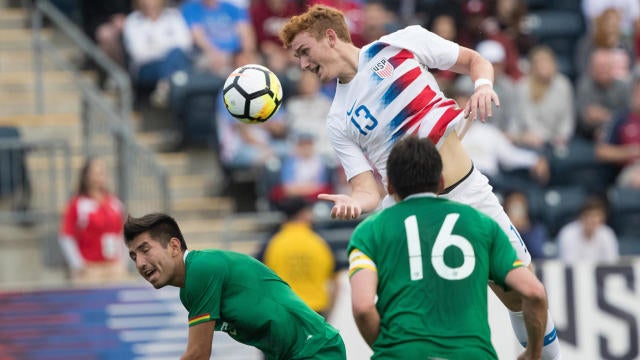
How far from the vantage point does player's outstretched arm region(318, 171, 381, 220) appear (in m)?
7.89

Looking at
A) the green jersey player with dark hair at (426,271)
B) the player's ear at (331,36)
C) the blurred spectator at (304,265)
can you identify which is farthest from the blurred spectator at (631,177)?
the green jersey player with dark hair at (426,271)

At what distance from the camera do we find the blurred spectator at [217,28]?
16469 millimetres

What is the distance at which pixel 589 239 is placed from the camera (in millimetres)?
14812

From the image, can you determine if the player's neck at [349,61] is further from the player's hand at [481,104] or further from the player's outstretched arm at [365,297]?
the player's outstretched arm at [365,297]

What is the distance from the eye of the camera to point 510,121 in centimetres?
1636

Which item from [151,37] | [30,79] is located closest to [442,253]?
[151,37]

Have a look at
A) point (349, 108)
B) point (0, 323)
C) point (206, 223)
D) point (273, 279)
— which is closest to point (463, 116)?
point (349, 108)

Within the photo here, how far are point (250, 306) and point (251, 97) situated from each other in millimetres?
1690

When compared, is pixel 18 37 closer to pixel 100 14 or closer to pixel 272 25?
pixel 100 14

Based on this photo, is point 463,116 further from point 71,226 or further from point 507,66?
point 507,66

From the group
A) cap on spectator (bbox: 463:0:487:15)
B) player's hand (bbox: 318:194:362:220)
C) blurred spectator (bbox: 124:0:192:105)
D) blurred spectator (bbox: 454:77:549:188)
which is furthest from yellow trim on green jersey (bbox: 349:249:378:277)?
cap on spectator (bbox: 463:0:487:15)

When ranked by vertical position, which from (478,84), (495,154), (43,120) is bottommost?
(495,154)

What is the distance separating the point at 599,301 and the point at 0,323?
5.63 metres

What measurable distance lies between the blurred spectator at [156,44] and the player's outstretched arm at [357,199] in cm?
748
